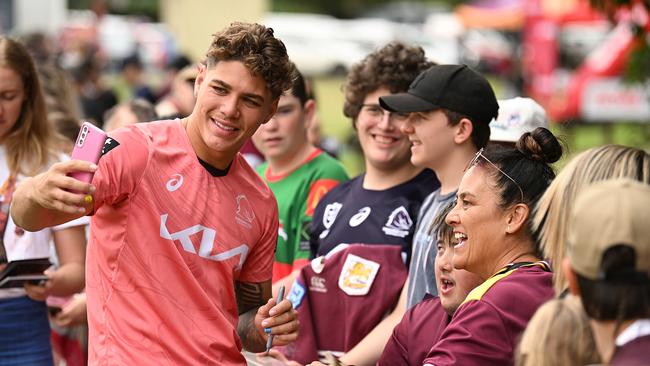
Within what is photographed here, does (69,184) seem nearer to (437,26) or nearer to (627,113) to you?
(627,113)

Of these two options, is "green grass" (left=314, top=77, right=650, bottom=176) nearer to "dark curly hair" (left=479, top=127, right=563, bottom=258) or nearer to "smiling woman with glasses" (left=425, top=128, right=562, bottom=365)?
"dark curly hair" (left=479, top=127, right=563, bottom=258)

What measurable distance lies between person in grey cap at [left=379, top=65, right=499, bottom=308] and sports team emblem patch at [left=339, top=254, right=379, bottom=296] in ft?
0.78

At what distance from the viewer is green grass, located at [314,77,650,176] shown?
7.41 metres

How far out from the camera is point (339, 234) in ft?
17.5

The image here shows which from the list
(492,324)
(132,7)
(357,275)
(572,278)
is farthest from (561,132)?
(132,7)

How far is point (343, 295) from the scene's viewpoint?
5.16 metres

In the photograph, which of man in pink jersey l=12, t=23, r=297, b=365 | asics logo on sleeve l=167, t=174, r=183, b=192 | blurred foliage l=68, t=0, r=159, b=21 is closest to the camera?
man in pink jersey l=12, t=23, r=297, b=365

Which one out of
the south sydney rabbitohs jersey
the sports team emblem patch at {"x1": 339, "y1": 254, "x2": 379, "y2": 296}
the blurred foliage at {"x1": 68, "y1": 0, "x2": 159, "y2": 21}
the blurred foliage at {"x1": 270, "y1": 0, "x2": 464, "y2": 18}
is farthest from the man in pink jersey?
the blurred foliage at {"x1": 270, "y1": 0, "x2": 464, "y2": 18}

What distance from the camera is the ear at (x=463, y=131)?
4840 millimetres

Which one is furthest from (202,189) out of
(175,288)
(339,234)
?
(339,234)

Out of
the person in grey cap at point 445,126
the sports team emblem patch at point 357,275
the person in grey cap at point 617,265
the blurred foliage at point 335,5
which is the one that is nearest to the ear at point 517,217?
the person in grey cap at point 445,126

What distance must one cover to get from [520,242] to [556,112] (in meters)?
19.5

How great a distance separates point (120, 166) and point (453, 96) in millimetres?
1754

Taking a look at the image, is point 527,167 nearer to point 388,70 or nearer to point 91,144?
point 91,144
